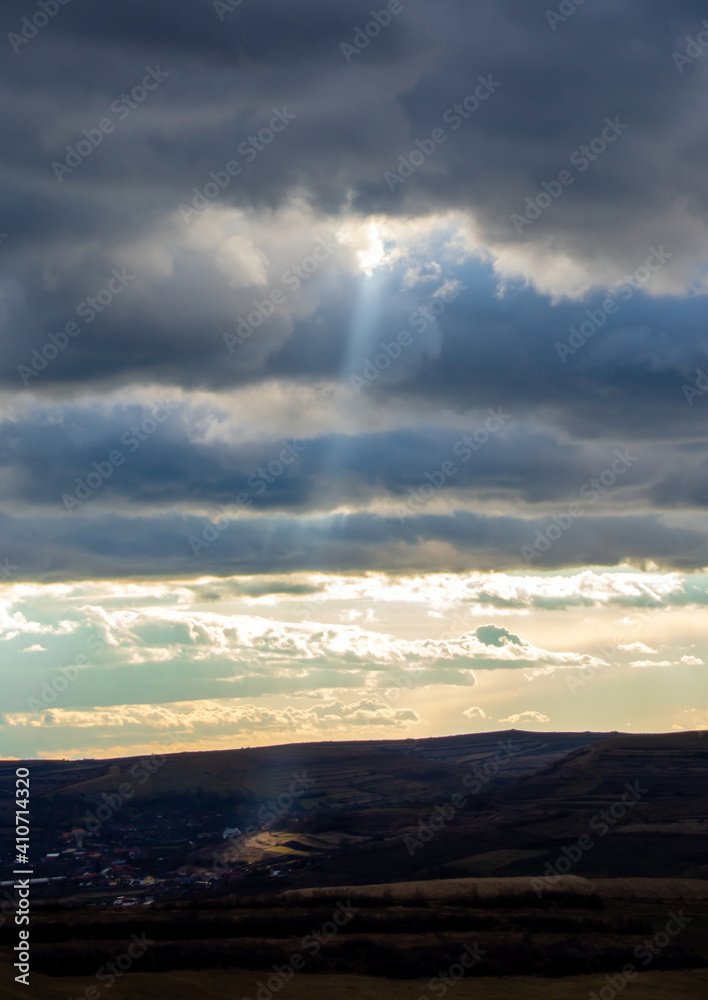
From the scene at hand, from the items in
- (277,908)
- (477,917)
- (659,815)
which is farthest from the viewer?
(659,815)

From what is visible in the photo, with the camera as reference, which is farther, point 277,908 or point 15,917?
point 277,908

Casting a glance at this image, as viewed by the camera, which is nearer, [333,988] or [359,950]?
[333,988]

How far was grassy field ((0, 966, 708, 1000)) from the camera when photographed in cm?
4822

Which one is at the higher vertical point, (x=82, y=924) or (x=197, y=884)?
(x=82, y=924)

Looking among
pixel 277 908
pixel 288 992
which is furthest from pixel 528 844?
pixel 288 992

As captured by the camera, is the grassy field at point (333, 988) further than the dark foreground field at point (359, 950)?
No

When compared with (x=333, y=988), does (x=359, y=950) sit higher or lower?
higher

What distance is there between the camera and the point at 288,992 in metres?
49.9

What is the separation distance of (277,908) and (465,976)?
25001mm

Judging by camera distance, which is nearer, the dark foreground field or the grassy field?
the grassy field

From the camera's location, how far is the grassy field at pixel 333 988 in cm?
4822

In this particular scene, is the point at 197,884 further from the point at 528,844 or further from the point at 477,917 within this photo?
the point at 477,917

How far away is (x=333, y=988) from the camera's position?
51.3 meters

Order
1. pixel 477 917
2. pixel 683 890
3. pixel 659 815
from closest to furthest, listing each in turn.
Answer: pixel 477 917, pixel 683 890, pixel 659 815
